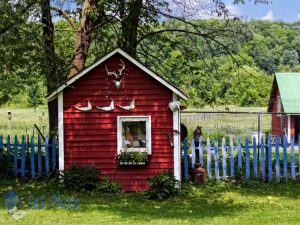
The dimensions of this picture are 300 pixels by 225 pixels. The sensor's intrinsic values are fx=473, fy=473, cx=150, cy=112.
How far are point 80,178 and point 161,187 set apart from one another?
2299mm

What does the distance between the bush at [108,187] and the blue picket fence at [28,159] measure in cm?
233

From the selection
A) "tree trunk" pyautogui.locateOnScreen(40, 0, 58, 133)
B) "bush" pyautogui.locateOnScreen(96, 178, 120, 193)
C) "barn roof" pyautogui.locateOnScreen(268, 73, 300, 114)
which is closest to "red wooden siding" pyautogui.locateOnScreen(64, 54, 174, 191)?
"bush" pyautogui.locateOnScreen(96, 178, 120, 193)

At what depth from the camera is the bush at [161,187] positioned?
11938 millimetres

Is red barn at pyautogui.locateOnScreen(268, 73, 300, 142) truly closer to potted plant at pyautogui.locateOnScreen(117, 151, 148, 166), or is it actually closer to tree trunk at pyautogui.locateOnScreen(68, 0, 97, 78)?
tree trunk at pyautogui.locateOnScreen(68, 0, 97, 78)

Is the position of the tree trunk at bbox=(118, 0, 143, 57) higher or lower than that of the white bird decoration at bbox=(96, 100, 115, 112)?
higher

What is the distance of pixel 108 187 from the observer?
12.9 meters

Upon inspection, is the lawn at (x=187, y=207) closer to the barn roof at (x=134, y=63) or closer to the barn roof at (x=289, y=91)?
the barn roof at (x=134, y=63)

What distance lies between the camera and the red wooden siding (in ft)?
43.0

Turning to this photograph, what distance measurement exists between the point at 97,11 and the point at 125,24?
1.65m

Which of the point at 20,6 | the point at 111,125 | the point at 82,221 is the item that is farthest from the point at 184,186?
the point at 20,6

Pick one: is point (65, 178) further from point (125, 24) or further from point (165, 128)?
point (125, 24)

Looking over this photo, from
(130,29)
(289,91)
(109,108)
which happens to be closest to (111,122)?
(109,108)

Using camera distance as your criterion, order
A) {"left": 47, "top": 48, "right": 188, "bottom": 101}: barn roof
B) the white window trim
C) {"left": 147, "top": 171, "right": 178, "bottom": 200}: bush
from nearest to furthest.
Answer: {"left": 147, "top": 171, "right": 178, "bottom": 200}: bush
{"left": 47, "top": 48, "right": 188, "bottom": 101}: barn roof
the white window trim

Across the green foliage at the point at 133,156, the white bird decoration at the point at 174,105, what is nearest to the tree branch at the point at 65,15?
the white bird decoration at the point at 174,105
